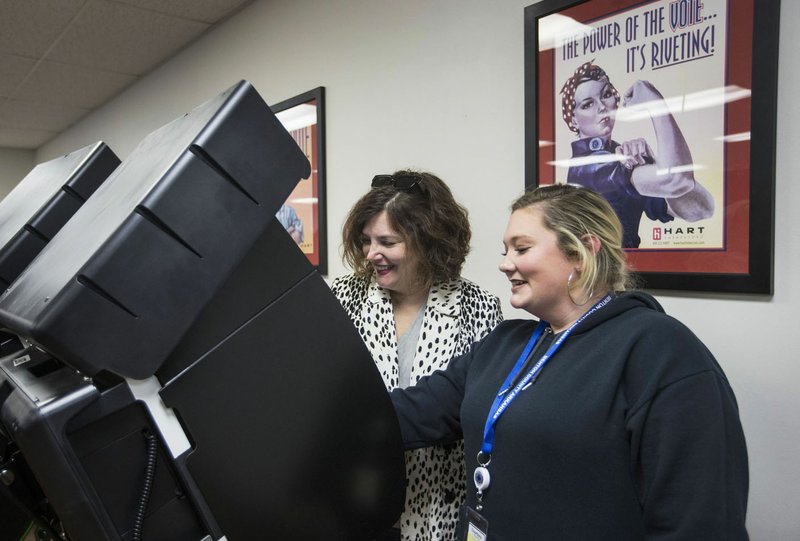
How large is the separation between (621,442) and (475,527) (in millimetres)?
311

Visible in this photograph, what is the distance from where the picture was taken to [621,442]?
30.3 inches

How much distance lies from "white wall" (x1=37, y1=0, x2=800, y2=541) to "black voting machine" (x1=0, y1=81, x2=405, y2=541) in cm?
100

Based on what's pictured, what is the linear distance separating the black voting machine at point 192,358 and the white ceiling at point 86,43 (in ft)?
8.16

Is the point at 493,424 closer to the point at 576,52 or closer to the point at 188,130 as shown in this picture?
the point at 188,130

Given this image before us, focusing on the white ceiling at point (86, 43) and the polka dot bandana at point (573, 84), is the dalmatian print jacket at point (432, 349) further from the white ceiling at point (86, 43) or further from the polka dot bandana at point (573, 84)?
the white ceiling at point (86, 43)

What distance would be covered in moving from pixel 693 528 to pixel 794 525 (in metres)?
0.72

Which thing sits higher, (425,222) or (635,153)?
(635,153)

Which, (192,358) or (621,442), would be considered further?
(621,442)

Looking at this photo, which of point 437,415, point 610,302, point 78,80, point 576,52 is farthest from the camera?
point 78,80

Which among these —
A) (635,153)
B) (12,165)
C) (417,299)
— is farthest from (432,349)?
(12,165)

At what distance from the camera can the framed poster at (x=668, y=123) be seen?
121 centimetres

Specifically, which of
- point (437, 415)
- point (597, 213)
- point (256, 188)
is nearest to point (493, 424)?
point (437, 415)

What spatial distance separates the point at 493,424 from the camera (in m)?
0.91

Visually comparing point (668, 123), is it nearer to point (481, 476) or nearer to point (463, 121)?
point (463, 121)
